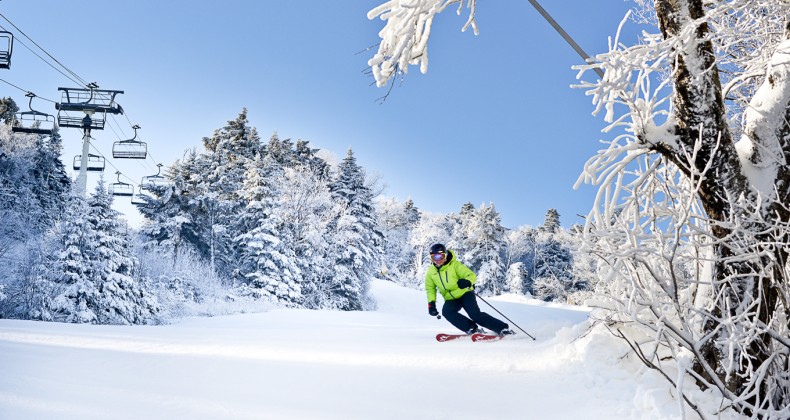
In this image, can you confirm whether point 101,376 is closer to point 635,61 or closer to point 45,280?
point 635,61

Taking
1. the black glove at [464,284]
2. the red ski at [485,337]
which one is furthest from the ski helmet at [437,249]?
the red ski at [485,337]

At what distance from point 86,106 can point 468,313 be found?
80.3 feet

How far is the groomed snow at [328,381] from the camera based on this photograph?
8.85 feet

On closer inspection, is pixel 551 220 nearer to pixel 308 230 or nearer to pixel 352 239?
pixel 352 239

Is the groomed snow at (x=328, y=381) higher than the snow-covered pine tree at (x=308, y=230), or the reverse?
the snow-covered pine tree at (x=308, y=230)

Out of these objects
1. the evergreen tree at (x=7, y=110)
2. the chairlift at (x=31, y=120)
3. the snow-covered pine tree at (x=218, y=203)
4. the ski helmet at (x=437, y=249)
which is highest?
the evergreen tree at (x=7, y=110)

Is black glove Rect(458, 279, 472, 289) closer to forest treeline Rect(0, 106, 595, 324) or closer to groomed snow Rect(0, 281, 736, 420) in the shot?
groomed snow Rect(0, 281, 736, 420)

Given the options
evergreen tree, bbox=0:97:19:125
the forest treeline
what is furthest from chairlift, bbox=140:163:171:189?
evergreen tree, bbox=0:97:19:125

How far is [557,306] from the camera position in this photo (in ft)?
99.6

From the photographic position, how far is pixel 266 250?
75.5ft

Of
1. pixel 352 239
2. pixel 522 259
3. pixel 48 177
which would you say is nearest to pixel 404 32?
pixel 352 239

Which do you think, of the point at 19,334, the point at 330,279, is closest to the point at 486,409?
the point at 19,334

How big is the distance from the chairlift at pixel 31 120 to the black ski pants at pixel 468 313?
845 inches

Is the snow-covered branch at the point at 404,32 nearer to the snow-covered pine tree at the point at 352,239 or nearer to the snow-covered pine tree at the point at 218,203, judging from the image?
the snow-covered pine tree at the point at 352,239
